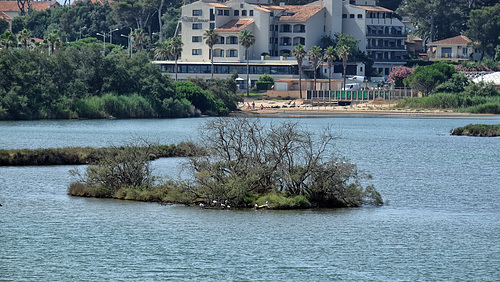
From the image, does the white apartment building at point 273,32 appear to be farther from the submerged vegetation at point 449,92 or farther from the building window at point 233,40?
the submerged vegetation at point 449,92

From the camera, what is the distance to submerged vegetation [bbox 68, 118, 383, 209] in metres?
43.0

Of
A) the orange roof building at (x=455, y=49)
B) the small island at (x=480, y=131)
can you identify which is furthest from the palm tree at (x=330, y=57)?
the small island at (x=480, y=131)

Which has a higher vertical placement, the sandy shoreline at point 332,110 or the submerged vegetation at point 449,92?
the submerged vegetation at point 449,92

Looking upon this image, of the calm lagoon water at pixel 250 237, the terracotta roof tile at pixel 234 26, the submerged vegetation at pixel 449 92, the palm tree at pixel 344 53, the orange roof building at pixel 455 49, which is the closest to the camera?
the calm lagoon water at pixel 250 237

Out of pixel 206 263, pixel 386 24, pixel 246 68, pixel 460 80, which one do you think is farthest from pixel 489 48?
pixel 206 263

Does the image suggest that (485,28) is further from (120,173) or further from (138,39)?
(120,173)

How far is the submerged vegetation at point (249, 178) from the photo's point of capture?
43031 mm

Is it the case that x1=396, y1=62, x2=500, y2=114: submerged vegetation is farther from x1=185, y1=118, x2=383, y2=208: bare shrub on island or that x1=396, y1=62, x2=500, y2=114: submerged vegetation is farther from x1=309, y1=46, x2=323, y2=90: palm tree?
x1=185, y1=118, x2=383, y2=208: bare shrub on island

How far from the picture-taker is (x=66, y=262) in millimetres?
33312

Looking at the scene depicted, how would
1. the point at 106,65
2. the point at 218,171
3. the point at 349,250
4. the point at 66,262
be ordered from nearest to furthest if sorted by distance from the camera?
the point at 66,262 < the point at 349,250 < the point at 218,171 < the point at 106,65

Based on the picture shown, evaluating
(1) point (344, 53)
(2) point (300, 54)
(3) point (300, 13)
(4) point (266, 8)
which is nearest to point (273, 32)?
(4) point (266, 8)

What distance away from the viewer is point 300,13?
542 ft

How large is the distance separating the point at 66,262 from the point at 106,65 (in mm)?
86185

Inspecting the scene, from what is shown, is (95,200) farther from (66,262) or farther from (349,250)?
(349,250)
